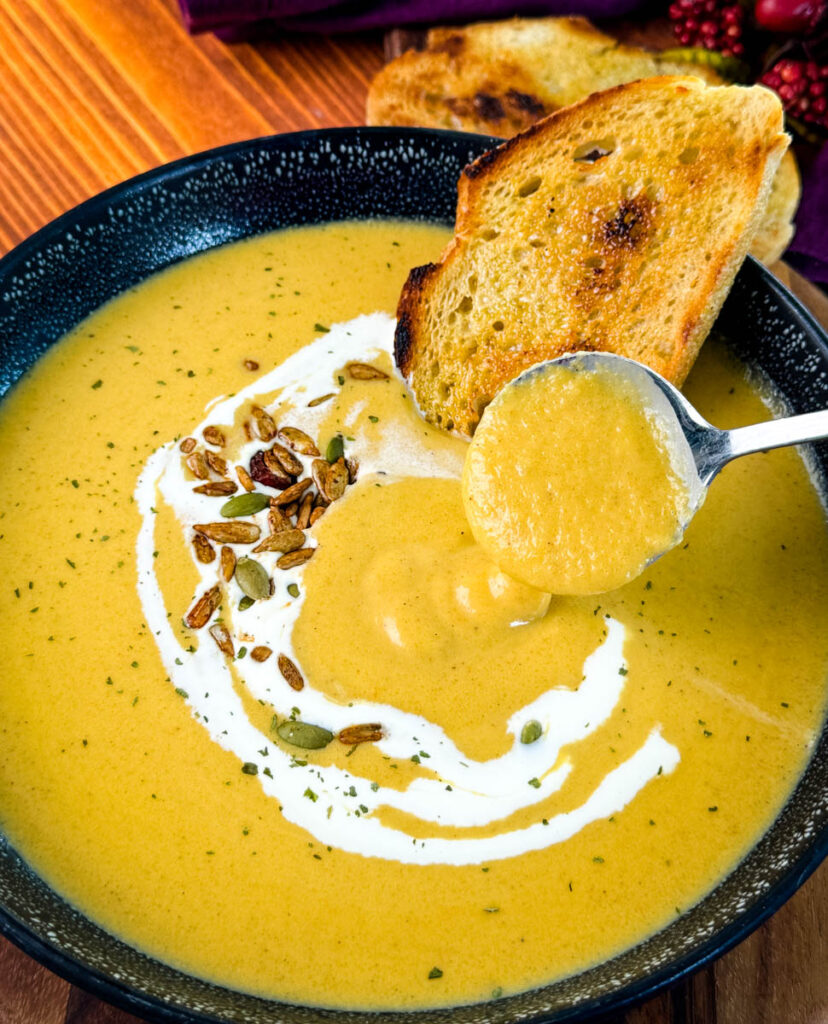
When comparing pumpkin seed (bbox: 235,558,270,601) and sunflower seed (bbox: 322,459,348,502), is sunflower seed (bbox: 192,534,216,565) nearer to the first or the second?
pumpkin seed (bbox: 235,558,270,601)

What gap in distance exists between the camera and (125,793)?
5.46 feet

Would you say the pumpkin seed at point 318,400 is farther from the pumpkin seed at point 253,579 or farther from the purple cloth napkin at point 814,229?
the purple cloth napkin at point 814,229

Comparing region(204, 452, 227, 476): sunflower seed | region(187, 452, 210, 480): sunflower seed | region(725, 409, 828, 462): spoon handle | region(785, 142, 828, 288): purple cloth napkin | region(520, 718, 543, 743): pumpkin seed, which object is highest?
region(187, 452, 210, 480): sunflower seed

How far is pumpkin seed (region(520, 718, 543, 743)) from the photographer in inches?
67.0

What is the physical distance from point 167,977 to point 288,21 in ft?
7.59

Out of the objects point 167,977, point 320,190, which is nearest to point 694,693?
point 167,977

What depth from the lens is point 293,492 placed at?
1891 millimetres

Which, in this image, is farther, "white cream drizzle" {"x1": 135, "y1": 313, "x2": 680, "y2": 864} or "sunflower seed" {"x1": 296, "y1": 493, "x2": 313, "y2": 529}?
"sunflower seed" {"x1": 296, "y1": 493, "x2": 313, "y2": 529}

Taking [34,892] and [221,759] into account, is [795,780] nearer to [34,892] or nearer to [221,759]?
[221,759]

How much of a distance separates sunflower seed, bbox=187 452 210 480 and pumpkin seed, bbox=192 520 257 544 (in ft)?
0.38

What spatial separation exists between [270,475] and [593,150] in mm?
956

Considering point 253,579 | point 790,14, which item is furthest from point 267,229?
point 790,14

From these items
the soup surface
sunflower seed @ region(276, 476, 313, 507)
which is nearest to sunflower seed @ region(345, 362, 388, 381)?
the soup surface

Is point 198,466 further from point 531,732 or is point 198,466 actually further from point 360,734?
point 531,732
